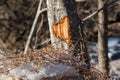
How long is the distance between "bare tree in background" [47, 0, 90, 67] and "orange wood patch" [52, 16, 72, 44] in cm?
1

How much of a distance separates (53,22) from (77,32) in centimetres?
26

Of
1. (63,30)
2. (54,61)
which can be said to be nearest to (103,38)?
(63,30)

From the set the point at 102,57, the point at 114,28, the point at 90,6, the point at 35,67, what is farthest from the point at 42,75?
the point at 114,28

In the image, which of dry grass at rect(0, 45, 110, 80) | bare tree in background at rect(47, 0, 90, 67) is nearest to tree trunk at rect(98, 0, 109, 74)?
bare tree in background at rect(47, 0, 90, 67)

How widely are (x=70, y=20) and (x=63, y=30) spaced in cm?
13

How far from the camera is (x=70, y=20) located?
4.28 m

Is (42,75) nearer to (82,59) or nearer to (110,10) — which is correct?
(82,59)

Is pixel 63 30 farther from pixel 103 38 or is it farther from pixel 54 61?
pixel 103 38

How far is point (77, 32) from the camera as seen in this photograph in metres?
4.29

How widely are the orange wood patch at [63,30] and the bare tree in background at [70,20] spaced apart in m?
0.01

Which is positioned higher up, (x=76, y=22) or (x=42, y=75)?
(x=76, y=22)


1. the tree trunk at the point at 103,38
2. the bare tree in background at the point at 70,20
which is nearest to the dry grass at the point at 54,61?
the bare tree in background at the point at 70,20

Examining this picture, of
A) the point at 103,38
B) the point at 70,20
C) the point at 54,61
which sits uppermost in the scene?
the point at 70,20

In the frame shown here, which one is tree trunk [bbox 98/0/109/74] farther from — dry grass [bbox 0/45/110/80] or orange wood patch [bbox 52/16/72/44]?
dry grass [bbox 0/45/110/80]
